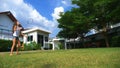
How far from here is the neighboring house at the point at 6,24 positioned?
40.5 meters

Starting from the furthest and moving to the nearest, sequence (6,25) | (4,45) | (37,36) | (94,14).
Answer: (6,25)
(37,36)
(94,14)
(4,45)

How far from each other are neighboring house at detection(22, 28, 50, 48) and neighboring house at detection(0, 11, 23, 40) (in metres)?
2.65

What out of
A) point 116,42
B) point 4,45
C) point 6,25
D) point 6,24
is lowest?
point 4,45

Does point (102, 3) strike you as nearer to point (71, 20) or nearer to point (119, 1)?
point (119, 1)

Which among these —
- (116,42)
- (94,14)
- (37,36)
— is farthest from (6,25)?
(116,42)

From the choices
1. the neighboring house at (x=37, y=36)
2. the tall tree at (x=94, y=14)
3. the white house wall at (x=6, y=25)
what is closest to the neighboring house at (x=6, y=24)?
the white house wall at (x=6, y=25)

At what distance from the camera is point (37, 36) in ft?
137

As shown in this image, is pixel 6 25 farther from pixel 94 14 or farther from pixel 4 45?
pixel 94 14

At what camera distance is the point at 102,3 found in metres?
35.3

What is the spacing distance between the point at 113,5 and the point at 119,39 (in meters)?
5.70

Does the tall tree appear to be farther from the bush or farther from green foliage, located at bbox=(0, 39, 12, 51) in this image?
green foliage, located at bbox=(0, 39, 12, 51)

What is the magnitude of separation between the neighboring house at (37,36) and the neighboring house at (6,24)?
2.65 m

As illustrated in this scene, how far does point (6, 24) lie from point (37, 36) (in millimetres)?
6285

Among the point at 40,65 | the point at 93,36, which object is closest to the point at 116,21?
the point at 93,36
